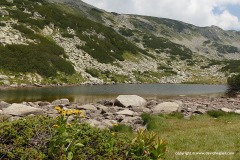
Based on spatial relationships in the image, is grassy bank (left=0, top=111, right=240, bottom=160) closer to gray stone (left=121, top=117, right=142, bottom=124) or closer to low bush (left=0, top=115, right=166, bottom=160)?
low bush (left=0, top=115, right=166, bottom=160)

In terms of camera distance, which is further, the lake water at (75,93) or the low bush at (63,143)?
the lake water at (75,93)

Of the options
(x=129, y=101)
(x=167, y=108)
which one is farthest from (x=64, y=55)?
(x=167, y=108)

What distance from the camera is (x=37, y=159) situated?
940cm

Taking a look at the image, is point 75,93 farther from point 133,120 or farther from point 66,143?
point 66,143

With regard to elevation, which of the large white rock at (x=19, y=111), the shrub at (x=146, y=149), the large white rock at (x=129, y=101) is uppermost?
the shrub at (x=146, y=149)

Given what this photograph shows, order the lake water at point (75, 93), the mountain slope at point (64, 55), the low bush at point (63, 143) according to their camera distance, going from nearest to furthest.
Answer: the low bush at point (63, 143) < the lake water at point (75, 93) < the mountain slope at point (64, 55)

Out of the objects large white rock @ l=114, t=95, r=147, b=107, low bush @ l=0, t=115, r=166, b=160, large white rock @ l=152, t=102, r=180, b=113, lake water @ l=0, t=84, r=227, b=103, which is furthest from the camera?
lake water @ l=0, t=84, r=227, b=103

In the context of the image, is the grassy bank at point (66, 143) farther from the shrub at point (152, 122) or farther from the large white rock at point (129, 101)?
the large white rock at point (129, 101)

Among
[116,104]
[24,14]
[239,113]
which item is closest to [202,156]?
[239,113]

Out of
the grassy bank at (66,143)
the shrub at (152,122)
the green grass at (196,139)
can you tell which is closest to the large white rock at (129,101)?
the shrub at (152,122)

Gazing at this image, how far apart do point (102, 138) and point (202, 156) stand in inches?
203

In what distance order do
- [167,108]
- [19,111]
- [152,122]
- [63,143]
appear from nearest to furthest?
[63,143] < [152,122] < [19,111] < [167,108]

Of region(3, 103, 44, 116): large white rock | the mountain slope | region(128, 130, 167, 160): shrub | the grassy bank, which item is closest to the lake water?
the mountain slope

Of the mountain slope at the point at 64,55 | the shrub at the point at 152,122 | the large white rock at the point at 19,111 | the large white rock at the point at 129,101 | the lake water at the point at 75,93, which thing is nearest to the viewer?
the shrub at the point at 152,122
